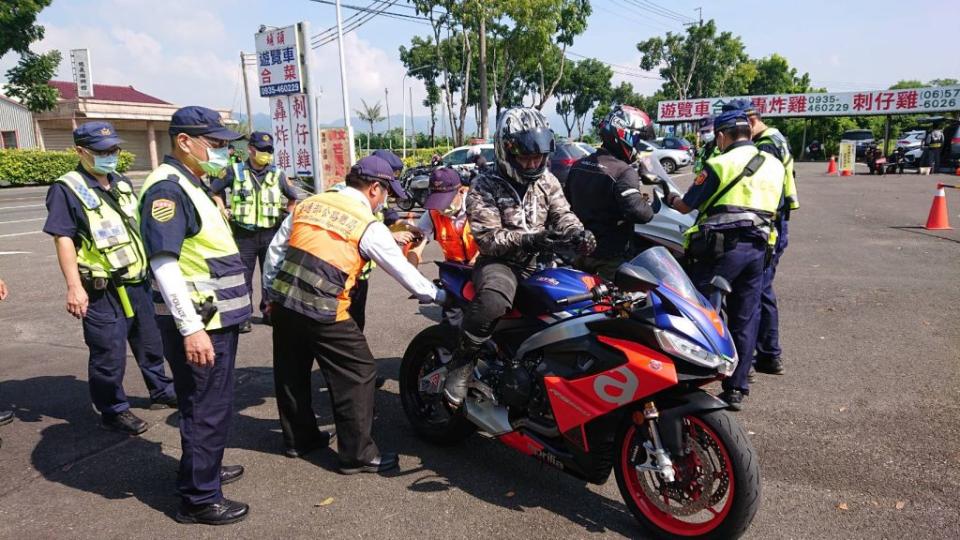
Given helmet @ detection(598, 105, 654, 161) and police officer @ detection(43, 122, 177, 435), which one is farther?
helmet @ detection(598, 105, 654, 161)

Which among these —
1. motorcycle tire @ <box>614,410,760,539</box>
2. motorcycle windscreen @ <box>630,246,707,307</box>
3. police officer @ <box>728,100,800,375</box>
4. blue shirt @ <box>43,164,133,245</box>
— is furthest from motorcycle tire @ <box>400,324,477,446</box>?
police officer @ <box>728,100,800,375</box>

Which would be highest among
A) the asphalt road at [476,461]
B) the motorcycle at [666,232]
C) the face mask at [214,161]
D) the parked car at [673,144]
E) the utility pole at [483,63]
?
the utility pole at [483,63]

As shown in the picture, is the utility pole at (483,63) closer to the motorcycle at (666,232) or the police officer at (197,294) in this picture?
the motorcycle at (666,232)

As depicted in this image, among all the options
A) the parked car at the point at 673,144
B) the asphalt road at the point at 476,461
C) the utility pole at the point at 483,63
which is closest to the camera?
the asphalt road at the point at 476,461

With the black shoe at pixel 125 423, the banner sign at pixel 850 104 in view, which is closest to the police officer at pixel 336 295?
the black shoe at pixel 125 423

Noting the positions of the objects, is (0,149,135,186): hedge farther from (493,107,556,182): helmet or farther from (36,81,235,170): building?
(493,107,556,182): helmet

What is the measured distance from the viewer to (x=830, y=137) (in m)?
38.9

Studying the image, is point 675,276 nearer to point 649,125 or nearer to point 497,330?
point 497,330

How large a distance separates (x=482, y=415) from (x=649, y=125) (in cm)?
237

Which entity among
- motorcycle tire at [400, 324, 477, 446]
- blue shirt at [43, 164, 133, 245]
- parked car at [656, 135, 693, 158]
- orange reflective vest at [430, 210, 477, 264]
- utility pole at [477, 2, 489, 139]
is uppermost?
utility pole at [477, 2, 489, 139]

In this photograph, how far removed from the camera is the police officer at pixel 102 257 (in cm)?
412

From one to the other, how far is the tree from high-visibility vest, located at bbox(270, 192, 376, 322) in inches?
1257

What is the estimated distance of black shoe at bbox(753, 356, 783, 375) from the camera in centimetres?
512

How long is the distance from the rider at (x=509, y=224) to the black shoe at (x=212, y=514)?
4.05 feet
